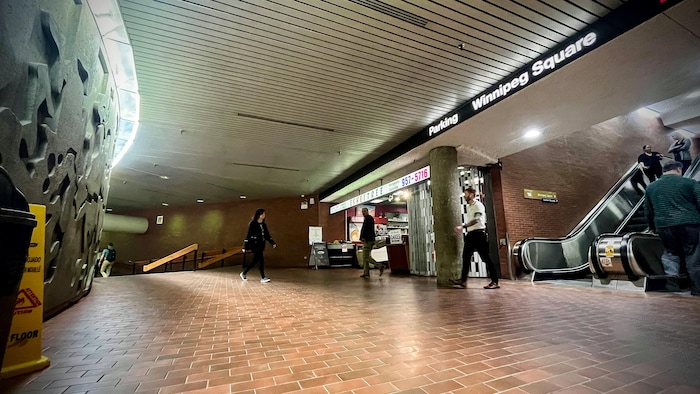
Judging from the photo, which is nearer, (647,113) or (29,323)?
(29,323)

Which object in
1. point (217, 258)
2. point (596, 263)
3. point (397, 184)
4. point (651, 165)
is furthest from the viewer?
point (217, 258)

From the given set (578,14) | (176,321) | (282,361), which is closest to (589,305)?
(578,14)

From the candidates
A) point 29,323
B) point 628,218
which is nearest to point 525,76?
point 628,218

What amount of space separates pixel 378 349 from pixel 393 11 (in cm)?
326

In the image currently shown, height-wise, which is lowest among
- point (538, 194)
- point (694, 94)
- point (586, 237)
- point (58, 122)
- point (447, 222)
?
point (586, 237)

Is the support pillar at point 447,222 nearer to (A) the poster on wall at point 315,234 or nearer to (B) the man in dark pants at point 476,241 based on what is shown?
(B) the man in dark pants at point 476,241

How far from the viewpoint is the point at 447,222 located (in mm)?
5668

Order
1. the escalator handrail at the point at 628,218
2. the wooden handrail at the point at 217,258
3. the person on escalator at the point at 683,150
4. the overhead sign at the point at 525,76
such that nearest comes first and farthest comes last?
the overhead sign at the point at 525,76 → the escalator handrail at the point at 628,218 → the person on escalator at the point at 683,150 → the wooden handrail at the point at 217,258

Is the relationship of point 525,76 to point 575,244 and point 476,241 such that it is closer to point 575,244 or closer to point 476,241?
point 476,241

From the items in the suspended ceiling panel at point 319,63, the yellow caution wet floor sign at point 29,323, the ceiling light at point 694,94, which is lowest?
the yellow caution wet floor sign at point 29,323

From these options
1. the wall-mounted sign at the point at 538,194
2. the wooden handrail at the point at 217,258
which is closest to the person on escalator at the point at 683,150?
the wall-mounted sign at the point at 538,194

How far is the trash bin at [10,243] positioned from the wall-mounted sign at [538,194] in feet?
28.8

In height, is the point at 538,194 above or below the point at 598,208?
above

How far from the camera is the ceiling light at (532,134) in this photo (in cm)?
548
